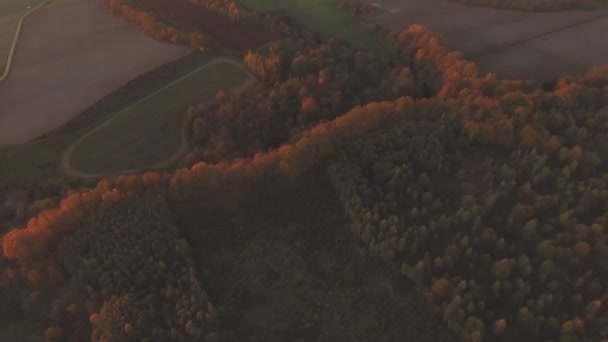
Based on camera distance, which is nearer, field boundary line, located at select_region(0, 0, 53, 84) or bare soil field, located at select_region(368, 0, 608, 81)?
bare soil field, located at select_region(368, 0, 608, 81)

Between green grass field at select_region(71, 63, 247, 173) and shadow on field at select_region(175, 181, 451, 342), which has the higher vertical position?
green grass field at select_region(71, 63, 247, 173)

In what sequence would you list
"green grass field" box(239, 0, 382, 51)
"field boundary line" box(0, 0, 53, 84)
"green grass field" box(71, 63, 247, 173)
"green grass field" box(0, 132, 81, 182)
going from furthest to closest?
1. "green grass field" box(239, 0, 382, 51)
2. "field boundary line" box(0, 0, 53, 84)
3. "green grass field" box(71, 63, 247, 173)
4. "green grass field" box(0, 132, 81, 182)

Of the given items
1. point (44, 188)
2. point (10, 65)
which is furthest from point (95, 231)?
point (10, 65)

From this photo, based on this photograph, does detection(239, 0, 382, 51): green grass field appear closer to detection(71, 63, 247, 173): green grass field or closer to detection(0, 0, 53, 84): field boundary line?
detection(71, 63, 247, 173): green grass field

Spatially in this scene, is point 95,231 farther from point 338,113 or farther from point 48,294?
point 338,113

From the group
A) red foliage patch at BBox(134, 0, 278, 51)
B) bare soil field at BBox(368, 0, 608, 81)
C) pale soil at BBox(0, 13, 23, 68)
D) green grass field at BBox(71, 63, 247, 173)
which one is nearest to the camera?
green grass field at BBox(71, 63, 247, 173)

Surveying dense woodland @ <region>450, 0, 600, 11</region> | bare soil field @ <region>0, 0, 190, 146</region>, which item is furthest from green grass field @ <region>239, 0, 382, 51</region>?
dense woodland @ <region>450, 0, 600, 11</region>

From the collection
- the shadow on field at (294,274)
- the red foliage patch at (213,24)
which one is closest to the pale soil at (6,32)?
the red foliage patch at (213,24)

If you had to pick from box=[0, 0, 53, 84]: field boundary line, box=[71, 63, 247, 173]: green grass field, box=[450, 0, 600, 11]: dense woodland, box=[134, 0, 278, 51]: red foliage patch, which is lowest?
box=[71, 63, 247, 173]: green grass field
